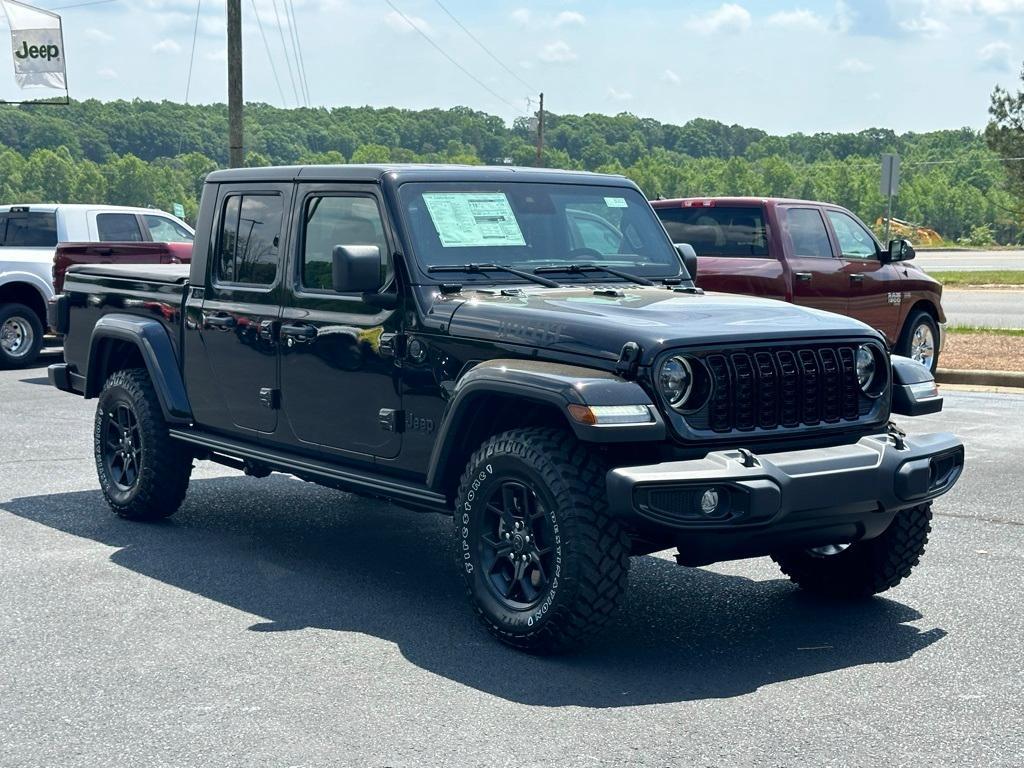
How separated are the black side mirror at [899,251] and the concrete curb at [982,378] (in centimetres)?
208

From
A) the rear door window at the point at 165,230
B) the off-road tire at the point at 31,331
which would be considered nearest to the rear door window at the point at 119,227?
the rear door window at the point at 165,230

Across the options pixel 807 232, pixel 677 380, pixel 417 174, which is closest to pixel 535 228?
pixel 417 174

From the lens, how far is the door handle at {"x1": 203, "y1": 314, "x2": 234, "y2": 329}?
7312 millimetres

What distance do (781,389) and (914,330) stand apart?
1015cm

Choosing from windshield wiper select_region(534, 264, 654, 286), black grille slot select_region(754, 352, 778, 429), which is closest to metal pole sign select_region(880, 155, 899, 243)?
windshield wiper select_region(534, 264, 654, 286)

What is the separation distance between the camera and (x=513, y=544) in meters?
5.64

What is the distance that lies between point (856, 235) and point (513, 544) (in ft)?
31.6

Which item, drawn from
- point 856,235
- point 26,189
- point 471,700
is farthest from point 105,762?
point 26,189

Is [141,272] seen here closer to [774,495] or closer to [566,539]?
[566,539]

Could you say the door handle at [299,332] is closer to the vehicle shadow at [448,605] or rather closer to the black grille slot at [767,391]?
the vehicle shadow at [448,605]

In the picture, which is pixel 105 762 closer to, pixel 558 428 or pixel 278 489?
pixel 558 428

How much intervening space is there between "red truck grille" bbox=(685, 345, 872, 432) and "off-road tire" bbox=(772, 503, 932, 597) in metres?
0.59

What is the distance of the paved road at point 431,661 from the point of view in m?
4.57

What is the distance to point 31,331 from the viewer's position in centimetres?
1719
